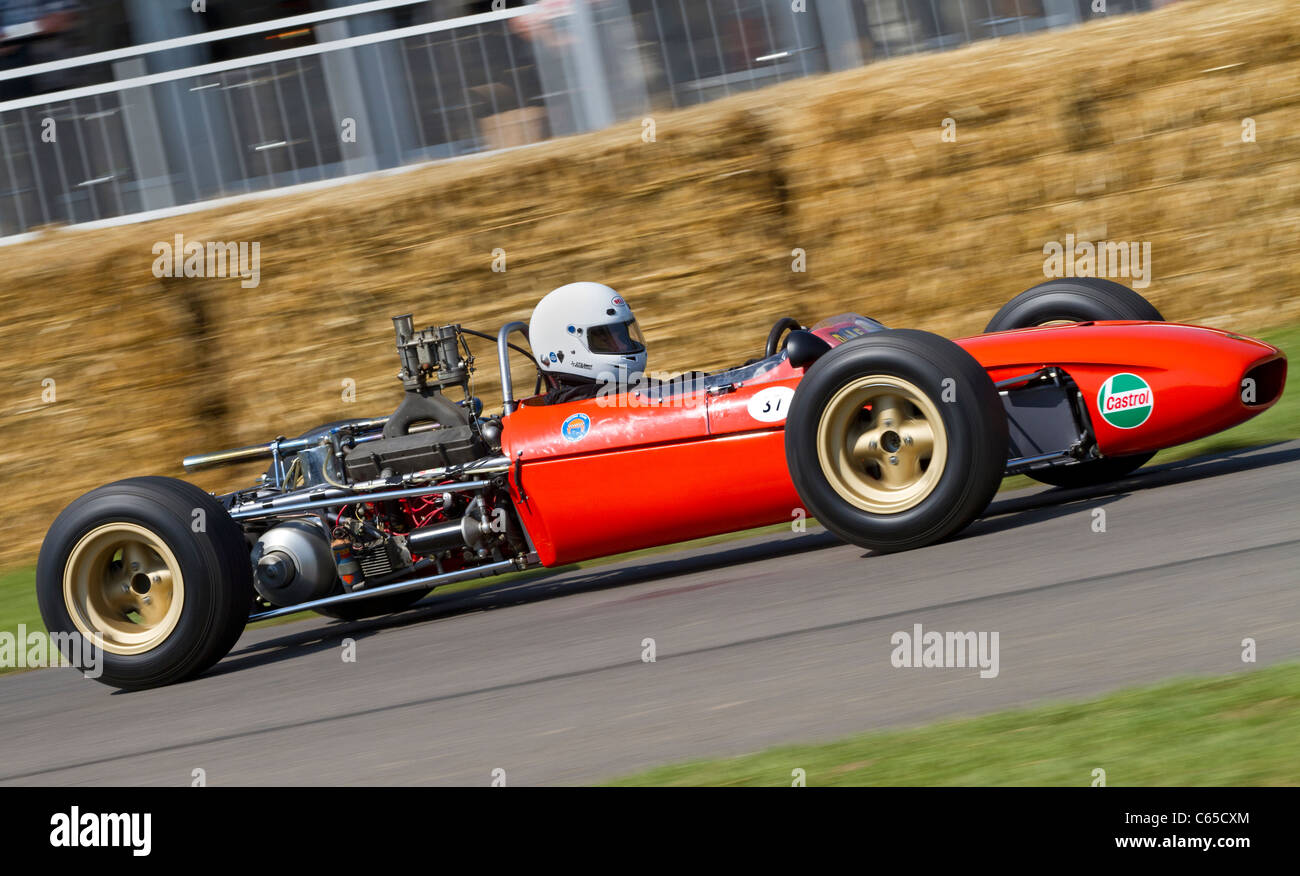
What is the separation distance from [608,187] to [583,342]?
11.6 ft

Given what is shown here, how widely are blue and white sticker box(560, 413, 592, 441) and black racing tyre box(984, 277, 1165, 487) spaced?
2.01 m

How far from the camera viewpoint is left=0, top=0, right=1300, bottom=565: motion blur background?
9.66m

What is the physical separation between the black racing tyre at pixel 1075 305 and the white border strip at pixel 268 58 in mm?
5146

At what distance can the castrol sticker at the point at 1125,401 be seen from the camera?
19.2ft

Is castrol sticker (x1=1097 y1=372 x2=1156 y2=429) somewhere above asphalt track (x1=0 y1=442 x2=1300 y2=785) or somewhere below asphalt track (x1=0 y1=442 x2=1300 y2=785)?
above

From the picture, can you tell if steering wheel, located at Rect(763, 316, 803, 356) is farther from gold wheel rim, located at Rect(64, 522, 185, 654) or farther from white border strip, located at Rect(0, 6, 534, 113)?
white border strip, located at Rect(0, 6, 534, 113)

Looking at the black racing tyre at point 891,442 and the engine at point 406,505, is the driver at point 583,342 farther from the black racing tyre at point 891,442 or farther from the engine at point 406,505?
the black racing tyre at point 891,442

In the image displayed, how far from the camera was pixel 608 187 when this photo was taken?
33.2 feet

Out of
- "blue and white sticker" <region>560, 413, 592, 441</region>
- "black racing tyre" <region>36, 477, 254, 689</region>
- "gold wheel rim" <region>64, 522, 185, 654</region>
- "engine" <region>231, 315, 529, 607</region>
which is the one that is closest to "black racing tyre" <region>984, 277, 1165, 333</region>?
"blue and white sticker" <region>560, 413, 592, 441</region>

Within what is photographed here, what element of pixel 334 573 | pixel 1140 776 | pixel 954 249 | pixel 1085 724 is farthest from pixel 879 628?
pixel 954 249

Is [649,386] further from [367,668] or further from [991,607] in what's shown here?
[991,607]

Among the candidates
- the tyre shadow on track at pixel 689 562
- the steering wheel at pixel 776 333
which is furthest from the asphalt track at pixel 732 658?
the steering wheel at pixel 776 333

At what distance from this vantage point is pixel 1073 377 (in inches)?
236

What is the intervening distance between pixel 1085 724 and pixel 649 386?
129 inches
